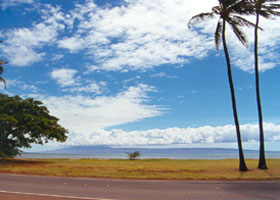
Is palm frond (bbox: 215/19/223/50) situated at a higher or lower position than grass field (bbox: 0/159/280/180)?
higher

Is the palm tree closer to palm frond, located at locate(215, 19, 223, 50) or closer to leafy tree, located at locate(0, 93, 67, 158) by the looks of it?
palm frond, located at locate(215, 19, 223, 50)

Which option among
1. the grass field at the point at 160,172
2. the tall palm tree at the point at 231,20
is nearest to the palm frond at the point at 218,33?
the tall palm tree at the point at 231,20

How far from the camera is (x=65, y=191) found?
1174 centimetres

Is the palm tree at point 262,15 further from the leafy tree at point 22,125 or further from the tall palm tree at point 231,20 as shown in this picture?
the leafy tree at point 22,125

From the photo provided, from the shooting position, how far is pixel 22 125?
30609 millimetres

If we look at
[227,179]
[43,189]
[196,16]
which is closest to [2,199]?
[43,189]

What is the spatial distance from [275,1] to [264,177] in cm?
1480

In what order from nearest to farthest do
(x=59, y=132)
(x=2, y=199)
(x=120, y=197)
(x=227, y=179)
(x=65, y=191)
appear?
(x=2, y=199)
(x=120, y=197)
(x=65, y=191)
(x=227, y=179)
(x=59, y=132)

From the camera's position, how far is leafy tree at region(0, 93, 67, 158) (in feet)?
101

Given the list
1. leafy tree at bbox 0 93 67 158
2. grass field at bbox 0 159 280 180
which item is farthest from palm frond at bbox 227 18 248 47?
leafy tree at bbox 0 93 67 158

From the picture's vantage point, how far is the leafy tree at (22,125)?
101 feet

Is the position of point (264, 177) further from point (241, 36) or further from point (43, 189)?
point (43, 189)

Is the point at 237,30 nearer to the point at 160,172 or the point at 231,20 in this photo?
the point at 231,20

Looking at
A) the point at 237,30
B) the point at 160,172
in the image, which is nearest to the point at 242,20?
the point at 237,30
